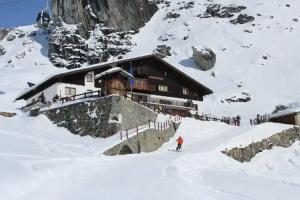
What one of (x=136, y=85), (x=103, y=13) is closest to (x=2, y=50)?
(x=103, y=13)

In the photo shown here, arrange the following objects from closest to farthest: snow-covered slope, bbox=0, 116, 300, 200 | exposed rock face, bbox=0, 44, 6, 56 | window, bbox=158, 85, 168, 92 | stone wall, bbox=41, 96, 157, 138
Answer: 1. snow-covered slope, bbox=0, 116, 300, 200
2. stone wall, bbox=41, 96, 157, 138
3. window, bbox=158, 85, 168, 92
4. exposed rock face, bbox=0, 44, 6, 56

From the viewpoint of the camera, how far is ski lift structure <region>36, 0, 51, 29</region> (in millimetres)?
142100

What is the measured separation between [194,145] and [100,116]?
7075 millimetres

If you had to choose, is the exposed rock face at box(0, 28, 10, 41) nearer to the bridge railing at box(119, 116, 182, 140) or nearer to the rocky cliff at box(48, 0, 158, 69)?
the rocky cliff at box(48, 0, 158, 69)

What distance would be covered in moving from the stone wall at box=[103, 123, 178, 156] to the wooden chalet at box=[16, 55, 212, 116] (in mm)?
6478

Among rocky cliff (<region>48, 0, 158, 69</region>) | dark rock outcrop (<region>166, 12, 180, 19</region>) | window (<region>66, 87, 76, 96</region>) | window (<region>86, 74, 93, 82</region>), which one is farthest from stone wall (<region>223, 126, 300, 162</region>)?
dark rock outcrop (<region>166, 12, 180, 19</region>)

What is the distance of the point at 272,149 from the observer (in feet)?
136

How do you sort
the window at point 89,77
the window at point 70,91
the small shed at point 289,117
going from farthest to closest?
the window at point 89,77
the small shed at point 289,117
the window at point 70,91

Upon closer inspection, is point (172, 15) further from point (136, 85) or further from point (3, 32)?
point (136, 85)

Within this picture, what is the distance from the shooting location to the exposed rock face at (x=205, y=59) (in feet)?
328

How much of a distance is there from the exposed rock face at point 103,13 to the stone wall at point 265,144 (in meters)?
85.4

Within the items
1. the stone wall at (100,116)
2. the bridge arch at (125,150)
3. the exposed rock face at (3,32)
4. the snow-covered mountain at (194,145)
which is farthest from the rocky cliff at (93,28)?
the bridge arch at (125,150)

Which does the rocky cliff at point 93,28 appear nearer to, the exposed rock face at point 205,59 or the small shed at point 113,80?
the exposed rock face at point 205,59

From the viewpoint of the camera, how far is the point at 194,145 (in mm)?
38562
